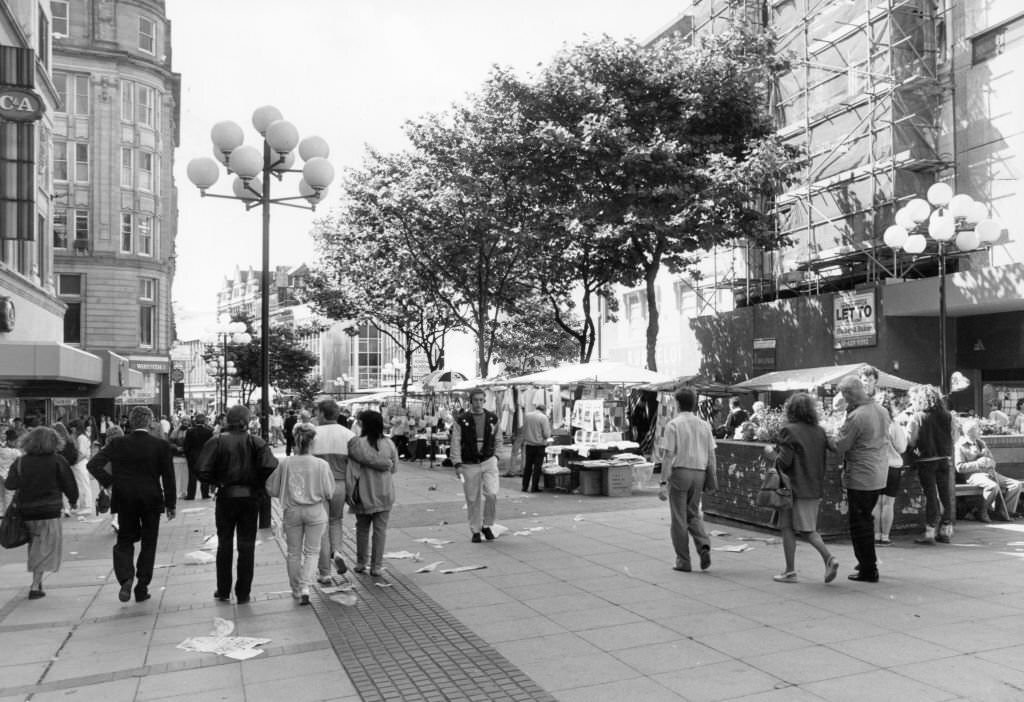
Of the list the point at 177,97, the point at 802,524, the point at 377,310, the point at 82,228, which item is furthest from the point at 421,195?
the point at 177,97

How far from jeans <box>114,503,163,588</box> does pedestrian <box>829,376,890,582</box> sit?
6120 millimetres

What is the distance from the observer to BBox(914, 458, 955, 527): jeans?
385 inches

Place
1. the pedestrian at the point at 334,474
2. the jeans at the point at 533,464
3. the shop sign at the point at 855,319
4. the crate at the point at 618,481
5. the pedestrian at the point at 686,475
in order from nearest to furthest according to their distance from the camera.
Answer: the pedestrian at the point at 686,475 < the pedestrian at the point at 334,474 < the crate at the point at 618,481 < the jeans at the point at 533,464 < the shop sign at the point at 855,319

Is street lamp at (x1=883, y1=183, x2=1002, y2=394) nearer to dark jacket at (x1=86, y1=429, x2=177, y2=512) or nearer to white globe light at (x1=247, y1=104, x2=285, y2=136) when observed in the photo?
white globe light at (x1=247, y1=104, x2=285, y2=136)

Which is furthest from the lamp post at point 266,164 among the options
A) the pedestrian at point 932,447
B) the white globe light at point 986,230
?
the white globe light at point 986,230

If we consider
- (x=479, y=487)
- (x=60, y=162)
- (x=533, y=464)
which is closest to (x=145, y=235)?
(x=60, y=162)

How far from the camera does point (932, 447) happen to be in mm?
9859

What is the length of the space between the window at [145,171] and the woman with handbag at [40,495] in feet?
135

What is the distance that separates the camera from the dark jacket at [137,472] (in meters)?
7.82

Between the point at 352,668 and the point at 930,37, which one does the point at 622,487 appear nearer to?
the point at 352,668

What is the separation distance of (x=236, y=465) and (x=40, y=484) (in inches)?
81.6

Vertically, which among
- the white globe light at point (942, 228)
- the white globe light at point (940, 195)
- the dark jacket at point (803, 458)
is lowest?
the dark jacket at point (803, 458)

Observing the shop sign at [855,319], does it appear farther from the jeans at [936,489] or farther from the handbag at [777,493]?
the handbag at [777,493]

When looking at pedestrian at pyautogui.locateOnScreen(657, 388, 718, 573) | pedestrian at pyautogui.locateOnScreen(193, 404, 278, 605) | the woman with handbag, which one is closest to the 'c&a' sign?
the woman with handbag
